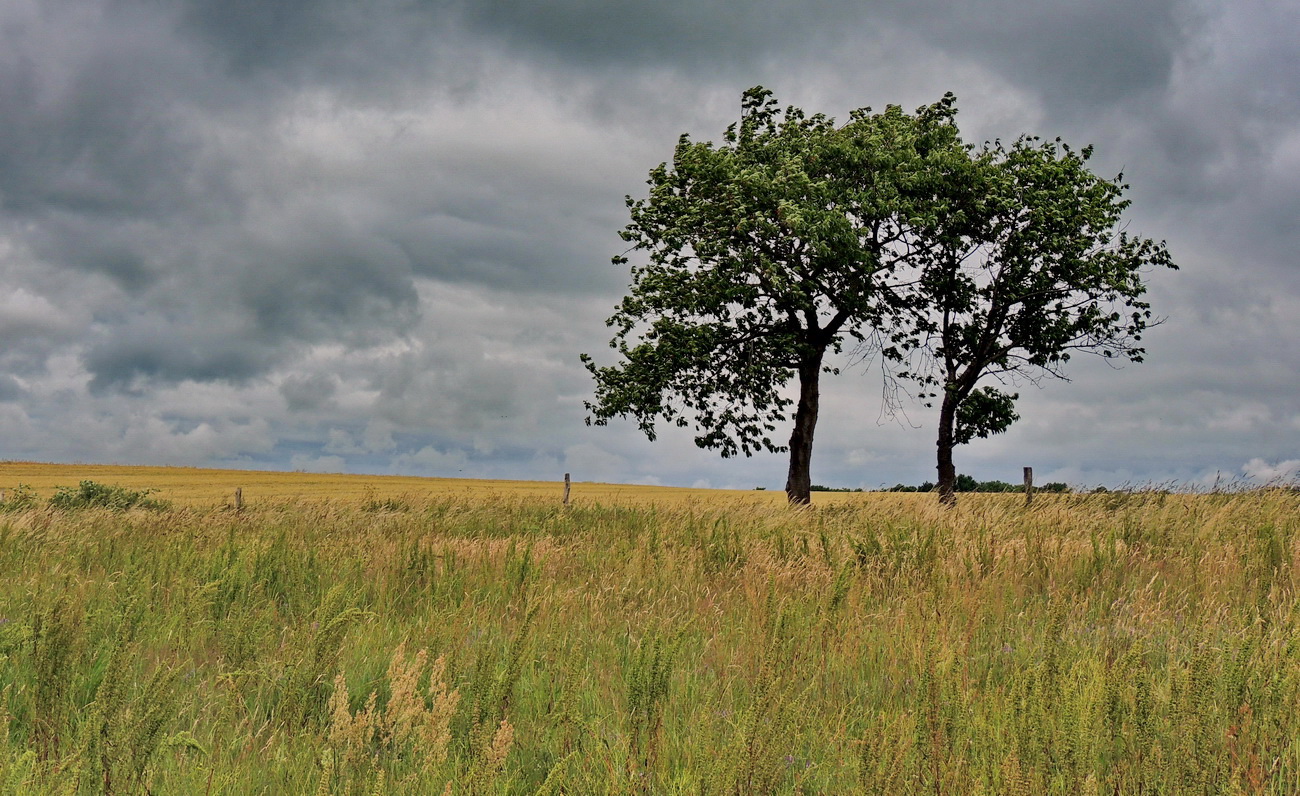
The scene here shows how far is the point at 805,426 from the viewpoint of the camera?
25703 millimetres

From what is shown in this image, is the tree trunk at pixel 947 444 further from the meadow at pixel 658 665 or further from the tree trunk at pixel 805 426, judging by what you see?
the meadow at pixel 658 665

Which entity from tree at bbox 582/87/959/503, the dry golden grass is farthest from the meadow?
the dry golden grass

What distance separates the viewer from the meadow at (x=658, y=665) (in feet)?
9.71

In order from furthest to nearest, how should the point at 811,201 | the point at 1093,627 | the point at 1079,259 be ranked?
the point at 1079,259, the point at 811,201, the point at 1093,627

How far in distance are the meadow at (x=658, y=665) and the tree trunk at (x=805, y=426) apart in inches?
608

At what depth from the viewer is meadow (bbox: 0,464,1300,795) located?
2959 mm

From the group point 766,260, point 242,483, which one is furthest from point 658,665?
point 242,483

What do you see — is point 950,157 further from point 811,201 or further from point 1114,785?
point 1114,785

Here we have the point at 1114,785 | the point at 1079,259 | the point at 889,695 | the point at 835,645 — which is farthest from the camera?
the point at 1079,259

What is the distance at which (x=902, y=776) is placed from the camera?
2.94 meters

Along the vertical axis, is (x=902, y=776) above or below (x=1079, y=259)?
below

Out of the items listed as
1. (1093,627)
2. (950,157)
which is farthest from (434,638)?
(950,157)

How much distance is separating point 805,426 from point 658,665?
23058 millimetres

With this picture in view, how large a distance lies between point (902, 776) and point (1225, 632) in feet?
12.1
